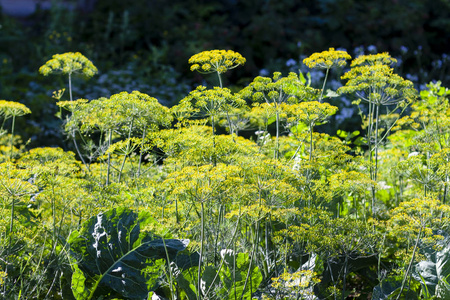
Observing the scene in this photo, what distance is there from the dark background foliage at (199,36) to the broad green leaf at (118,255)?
15.1 feet

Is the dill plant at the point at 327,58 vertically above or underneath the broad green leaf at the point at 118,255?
above

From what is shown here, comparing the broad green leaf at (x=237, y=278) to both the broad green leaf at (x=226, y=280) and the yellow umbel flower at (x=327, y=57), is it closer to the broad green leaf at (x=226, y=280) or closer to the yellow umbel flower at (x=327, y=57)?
the broad green leaf at (x=226, y=280)

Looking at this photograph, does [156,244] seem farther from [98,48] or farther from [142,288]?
[98,48]

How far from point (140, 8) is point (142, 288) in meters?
6.84

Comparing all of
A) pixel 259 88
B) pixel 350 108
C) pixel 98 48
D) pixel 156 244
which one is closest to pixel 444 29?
pixel 350 108

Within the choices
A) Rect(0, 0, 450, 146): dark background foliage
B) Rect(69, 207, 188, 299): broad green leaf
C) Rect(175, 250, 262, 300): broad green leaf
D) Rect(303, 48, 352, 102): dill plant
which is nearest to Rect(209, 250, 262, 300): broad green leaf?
Rect(175, 250, 262, 300): broad green leaf

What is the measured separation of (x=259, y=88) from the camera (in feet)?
8.63

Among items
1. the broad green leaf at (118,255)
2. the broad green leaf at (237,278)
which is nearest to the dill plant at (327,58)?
the broad green leaf at (237,278)

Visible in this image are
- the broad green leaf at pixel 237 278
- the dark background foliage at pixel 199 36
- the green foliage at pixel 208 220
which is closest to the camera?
the green foliage at pixel 208 220

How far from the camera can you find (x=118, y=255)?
2553 millimetres

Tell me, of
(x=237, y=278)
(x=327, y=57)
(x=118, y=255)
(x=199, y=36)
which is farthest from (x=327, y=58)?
(x=199, y=36)

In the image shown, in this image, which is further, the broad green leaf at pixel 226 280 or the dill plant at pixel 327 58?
the dill plant at pixel 327 58

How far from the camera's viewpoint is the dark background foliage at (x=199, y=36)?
752 cm

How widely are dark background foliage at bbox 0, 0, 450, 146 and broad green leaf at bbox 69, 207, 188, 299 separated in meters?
4.59
